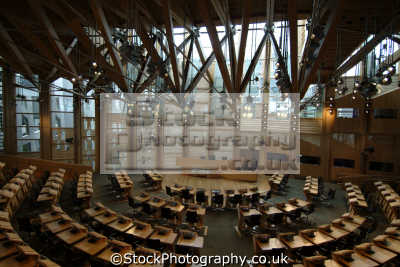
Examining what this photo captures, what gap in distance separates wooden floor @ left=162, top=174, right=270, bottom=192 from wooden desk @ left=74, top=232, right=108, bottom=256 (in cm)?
796

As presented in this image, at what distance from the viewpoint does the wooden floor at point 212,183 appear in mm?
13754

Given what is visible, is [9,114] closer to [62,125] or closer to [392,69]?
[62,125]

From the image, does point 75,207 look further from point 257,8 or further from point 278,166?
point 278,166

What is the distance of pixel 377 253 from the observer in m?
5.95

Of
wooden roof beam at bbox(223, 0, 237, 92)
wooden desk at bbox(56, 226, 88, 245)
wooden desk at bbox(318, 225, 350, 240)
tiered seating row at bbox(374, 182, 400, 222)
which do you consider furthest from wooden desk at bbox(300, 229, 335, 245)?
wooden roof beam at bbox(223, 0, 237, 92)

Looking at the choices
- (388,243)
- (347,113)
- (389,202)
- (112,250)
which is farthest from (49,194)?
(347,113)

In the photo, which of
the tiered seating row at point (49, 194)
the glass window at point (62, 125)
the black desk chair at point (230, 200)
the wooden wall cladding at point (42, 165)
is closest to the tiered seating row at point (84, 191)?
the tiered seating row at point (49, 194)

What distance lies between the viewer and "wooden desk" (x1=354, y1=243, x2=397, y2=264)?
5.70m

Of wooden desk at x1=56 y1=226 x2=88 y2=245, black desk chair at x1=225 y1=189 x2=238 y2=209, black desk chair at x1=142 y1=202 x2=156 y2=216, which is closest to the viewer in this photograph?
wooden desk at x1=56 y1=226 x2=88 y2=245

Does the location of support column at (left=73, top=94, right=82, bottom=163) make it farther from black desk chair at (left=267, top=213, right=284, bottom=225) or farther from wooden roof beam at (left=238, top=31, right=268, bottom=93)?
black desk chair at (left=267, top=213, right=284, bottom=225)

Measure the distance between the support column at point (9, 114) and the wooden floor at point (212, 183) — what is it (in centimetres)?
1029

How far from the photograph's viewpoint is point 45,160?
1472 centimetres

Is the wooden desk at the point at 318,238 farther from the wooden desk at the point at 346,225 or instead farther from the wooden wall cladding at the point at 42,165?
the wooden wall cladding at the point at 42,165

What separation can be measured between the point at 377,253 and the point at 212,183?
9256 mm
